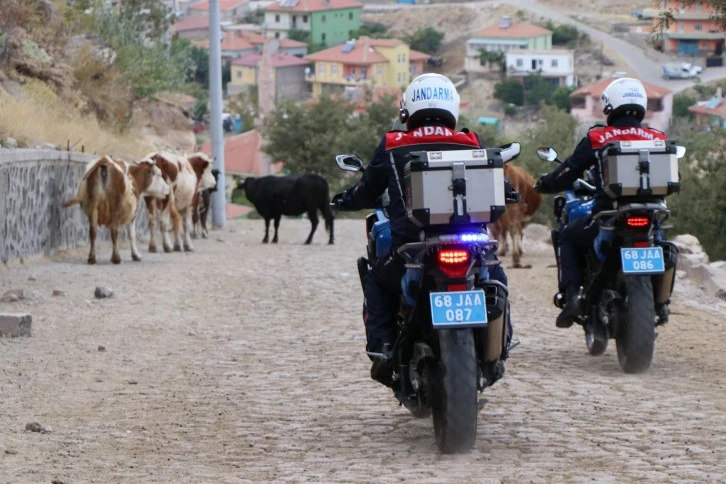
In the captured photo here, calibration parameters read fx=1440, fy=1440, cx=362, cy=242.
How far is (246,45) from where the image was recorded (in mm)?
163125

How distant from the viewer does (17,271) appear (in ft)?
58.4

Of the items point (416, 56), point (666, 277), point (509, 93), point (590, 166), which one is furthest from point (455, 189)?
point (416, 56)

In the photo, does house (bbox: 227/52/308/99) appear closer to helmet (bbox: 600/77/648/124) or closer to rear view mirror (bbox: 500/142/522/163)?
helmet (bbox: 600/77/648/124)

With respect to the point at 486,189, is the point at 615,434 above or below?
below

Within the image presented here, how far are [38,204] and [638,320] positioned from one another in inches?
455

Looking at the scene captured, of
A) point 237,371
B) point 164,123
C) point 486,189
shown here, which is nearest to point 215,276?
point 237,371

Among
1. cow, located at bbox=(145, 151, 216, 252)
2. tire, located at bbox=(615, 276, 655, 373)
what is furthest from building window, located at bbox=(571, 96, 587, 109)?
tire, located at bbox=(615, 276, 655, 373)

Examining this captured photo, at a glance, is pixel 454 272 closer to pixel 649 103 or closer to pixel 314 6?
pixel 649 103

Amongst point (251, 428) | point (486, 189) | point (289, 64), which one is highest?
point (289, 64)

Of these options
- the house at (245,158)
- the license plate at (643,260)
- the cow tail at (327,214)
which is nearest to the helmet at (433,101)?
the license plate at (643,260)

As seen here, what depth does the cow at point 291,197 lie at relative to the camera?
2839 cm

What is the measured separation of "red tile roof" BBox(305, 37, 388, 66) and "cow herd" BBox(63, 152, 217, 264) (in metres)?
114

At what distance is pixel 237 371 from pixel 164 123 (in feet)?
95.4

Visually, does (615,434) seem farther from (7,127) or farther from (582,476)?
(7,127)
